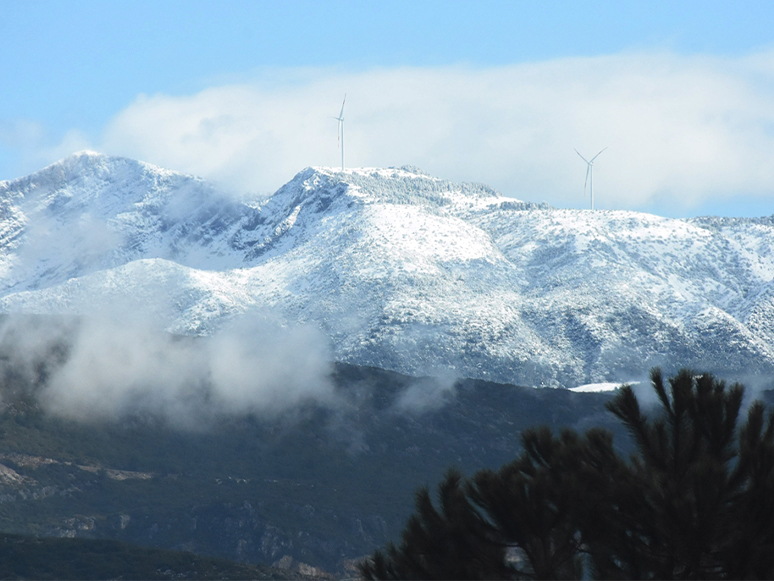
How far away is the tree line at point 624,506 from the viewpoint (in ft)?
127

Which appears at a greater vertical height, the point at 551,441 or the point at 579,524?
the point at 551,441

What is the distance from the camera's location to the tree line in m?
38.6

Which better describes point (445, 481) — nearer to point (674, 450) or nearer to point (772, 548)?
point (674, 450)

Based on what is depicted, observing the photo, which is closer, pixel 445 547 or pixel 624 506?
pixel 624 506

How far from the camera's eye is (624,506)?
4053 cm

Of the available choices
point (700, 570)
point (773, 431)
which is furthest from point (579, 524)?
point (773, 431)

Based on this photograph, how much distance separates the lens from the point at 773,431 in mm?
41906

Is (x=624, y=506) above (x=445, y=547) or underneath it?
above

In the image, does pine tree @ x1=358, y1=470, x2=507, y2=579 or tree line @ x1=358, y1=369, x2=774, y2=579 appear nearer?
tree line @ x1=358, y1=369, x2=774, y2=579

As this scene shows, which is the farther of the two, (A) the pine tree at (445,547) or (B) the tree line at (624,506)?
(A) the pine tree at (445,547)

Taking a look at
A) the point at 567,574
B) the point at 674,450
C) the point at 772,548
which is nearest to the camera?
the point at 772,548

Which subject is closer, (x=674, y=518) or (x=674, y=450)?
(x=674, y=518)

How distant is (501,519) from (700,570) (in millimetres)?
7340

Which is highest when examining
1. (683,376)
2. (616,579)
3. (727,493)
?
(683,376)
